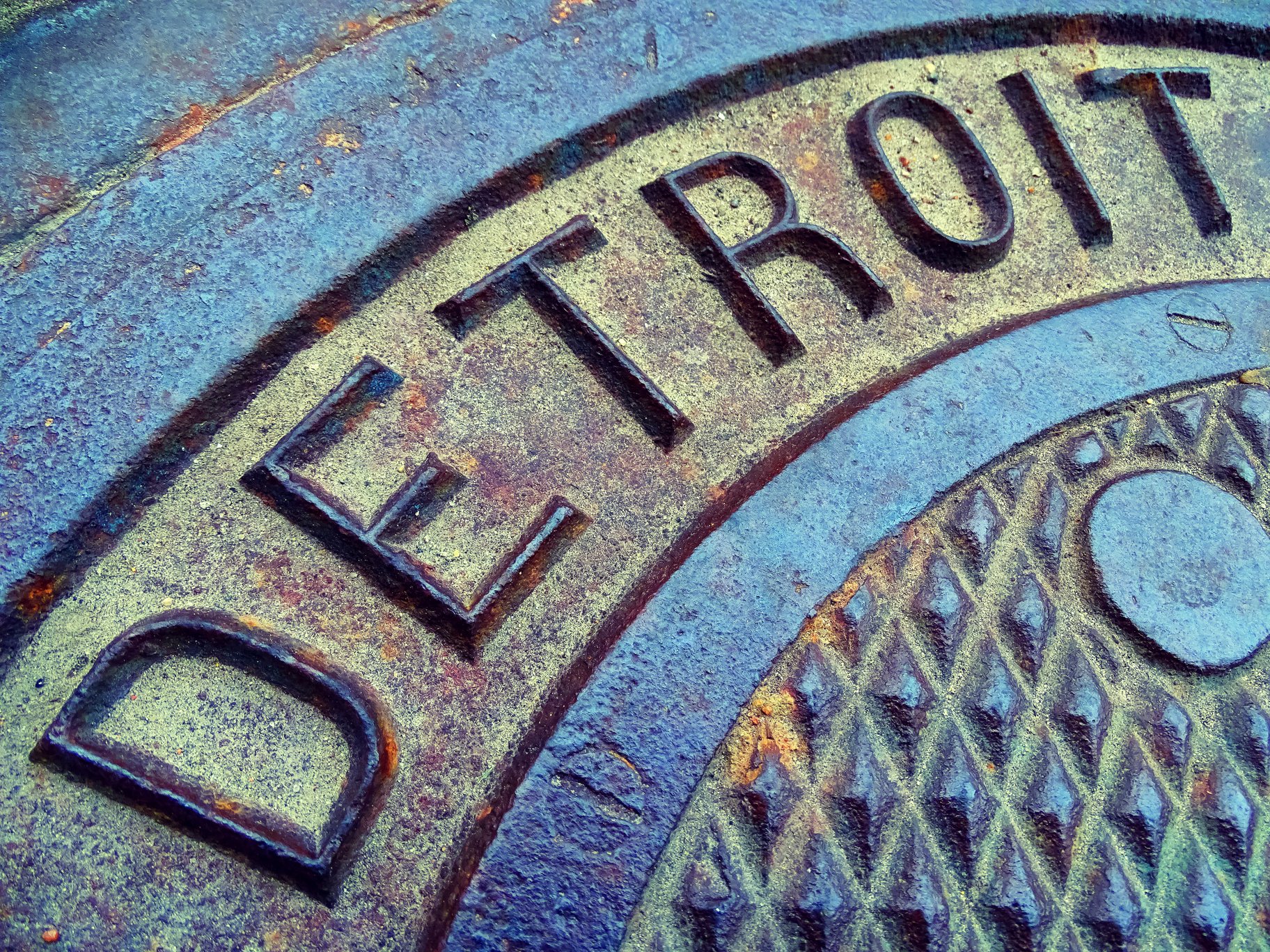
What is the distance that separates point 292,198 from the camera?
3.30 feet

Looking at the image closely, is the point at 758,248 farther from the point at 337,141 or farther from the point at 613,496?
the point at 337,141

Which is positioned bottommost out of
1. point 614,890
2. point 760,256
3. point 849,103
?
point 614,890

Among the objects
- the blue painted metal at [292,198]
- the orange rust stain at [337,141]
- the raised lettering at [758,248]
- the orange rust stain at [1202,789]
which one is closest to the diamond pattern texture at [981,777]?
the orange rust stain at [1202,789]

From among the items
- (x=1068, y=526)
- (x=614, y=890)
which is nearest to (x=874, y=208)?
(x=1068, y=526)

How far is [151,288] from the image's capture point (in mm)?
951

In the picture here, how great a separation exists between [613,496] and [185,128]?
656mm

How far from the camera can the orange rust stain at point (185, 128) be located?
3.44 ft

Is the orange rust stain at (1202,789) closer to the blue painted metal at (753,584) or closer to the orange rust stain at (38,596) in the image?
the blue painted metal at (753,584)

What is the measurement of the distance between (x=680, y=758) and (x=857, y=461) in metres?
0.36

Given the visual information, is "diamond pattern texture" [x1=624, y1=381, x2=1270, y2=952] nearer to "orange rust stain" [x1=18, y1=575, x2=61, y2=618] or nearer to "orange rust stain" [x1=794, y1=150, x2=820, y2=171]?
"orange rust stain" [x1=794, y1=150, x2=820, y2=171]

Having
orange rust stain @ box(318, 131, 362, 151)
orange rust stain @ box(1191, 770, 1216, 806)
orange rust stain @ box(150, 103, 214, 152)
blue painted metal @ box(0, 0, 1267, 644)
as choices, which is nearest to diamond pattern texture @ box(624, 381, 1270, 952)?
orange rust stain @ box(1191, 770, 1216, 806)

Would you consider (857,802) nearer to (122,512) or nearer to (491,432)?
(491,432)

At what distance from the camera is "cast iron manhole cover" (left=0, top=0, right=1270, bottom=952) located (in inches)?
32.6

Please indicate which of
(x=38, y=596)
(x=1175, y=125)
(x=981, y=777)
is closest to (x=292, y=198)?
(x=38, y=596)
